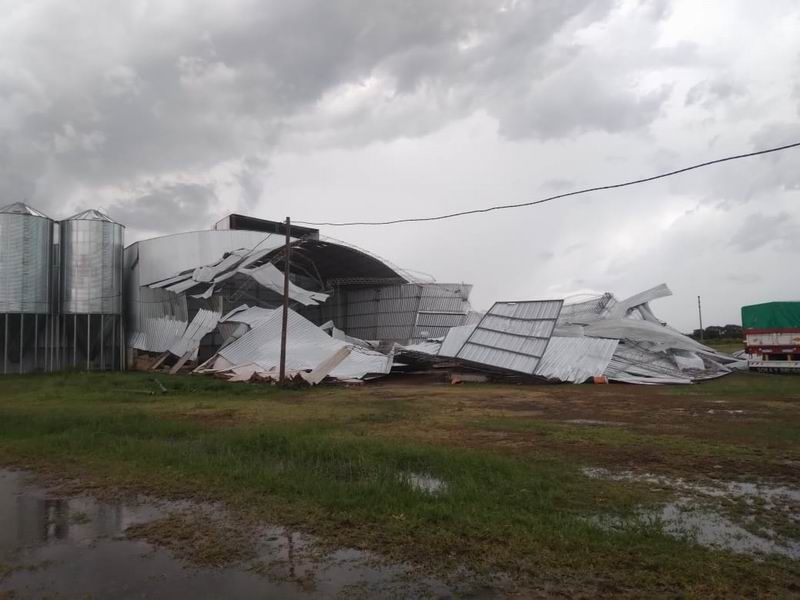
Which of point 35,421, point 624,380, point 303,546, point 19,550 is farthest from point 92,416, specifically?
point 624,380

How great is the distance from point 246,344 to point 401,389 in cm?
1037

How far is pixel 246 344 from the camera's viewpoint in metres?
30.5

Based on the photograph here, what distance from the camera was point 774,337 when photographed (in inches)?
1121

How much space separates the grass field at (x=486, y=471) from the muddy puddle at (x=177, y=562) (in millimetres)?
358

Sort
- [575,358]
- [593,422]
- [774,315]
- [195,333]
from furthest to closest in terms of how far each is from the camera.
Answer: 1. [195,333]
2. [774,315]
3. [575,358]
4. [593,422]

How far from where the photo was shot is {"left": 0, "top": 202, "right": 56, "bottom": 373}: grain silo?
120 ft

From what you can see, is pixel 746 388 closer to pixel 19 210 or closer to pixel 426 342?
pixel 426 342

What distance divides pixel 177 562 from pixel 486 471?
13.7 feet

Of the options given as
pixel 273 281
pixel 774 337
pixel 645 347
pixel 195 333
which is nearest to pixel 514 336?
pixel 645 347

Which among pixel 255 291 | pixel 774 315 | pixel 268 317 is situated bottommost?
pixel 774 315

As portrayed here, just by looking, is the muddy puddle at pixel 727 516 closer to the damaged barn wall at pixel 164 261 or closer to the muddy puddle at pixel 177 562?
the muddy puddle at pixel 177 562

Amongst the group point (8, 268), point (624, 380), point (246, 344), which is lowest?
point (624, 380)

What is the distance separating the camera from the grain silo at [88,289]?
1537 inches

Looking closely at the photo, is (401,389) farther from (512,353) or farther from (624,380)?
(624,380)
